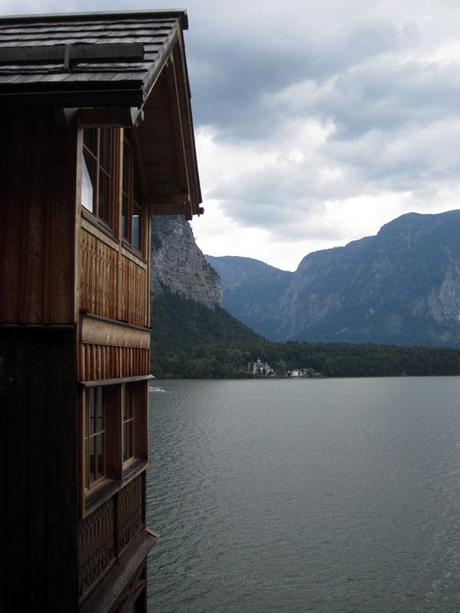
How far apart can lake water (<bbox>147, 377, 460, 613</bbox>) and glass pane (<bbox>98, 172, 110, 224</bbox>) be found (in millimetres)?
15761

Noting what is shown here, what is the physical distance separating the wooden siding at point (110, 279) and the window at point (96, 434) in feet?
3.55

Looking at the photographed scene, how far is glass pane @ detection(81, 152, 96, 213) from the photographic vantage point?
7.96 meters

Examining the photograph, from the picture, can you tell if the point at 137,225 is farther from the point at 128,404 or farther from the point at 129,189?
the point at 128,404

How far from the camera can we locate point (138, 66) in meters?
6.81

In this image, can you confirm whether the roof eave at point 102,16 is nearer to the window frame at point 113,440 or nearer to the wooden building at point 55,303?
the wooden building at point 55,303

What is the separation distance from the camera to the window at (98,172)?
8.08 metres

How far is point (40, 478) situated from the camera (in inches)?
277

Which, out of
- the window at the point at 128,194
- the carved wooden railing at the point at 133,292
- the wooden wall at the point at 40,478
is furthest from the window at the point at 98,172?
the wooden wall at the point at 40,478

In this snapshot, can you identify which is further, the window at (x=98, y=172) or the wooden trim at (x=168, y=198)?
the wooden trim at (x=168, y=198)

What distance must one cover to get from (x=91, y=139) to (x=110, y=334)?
234 cm

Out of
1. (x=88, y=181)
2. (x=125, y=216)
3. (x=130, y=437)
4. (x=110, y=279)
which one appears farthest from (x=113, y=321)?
(x=130, y=437)

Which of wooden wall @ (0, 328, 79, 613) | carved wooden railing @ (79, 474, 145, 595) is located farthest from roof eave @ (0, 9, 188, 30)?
carved wooden railing @ (79, 474, 145, 595)

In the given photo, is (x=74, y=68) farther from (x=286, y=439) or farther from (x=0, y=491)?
(x=286, y=439)

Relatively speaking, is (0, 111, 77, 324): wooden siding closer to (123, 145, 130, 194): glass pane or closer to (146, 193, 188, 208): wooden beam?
(123, 145, 130, 194): glass pane
